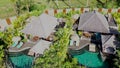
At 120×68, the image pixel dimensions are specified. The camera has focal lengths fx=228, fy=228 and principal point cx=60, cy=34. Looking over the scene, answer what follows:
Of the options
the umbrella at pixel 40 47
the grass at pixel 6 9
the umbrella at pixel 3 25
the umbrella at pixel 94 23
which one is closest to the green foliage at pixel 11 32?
the umbrella at pixel 3 25

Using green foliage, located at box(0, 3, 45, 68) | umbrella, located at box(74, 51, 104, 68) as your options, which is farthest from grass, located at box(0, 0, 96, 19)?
umbrella, located at box(74, 51, 104, 68)

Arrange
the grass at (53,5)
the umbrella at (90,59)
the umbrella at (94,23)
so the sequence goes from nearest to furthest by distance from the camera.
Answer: the umbrella at (90,59) → the umbrella at (94,23) → the grass at (53,5)

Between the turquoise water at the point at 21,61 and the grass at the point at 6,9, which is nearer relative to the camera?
the turquoise water at the point at 21,61

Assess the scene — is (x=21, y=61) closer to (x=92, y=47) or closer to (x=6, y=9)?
(x=92, y=47)

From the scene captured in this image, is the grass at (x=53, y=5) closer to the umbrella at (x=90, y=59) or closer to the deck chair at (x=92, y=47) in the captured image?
the deck chair at (x=92, y=47)

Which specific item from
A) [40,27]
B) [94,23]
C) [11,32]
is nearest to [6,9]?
[11,32]

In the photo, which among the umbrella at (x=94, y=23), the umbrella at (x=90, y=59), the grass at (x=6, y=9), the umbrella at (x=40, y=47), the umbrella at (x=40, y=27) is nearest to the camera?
the umbrella at (x=90, y=59)

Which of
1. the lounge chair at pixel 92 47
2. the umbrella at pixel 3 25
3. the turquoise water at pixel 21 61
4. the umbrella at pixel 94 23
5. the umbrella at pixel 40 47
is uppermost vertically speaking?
the umbrella at pixel 94 23
